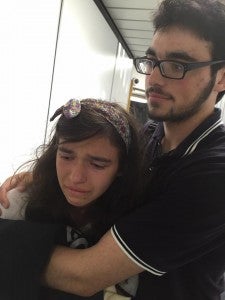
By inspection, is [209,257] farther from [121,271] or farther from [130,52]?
[130,52]

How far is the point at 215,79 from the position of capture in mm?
1084

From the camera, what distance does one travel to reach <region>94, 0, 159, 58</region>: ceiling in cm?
269

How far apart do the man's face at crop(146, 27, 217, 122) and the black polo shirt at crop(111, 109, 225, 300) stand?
0.23 meters

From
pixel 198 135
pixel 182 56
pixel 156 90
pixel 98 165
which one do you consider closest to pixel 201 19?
pixel 182 56

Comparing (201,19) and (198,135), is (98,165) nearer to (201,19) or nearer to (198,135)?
(198,135)

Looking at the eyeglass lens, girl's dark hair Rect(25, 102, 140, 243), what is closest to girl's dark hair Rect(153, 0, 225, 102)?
the eyeglass lens

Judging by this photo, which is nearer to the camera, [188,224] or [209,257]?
[188,224]

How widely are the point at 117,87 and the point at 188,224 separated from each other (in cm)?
355

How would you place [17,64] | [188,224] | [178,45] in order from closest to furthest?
[188,224]
[178,45]
[17,64]

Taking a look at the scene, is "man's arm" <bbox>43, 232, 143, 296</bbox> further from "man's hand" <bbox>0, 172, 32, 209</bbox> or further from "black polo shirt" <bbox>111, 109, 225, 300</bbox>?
"man's hand" <bbox>0, 172, 32, 209</bbox>

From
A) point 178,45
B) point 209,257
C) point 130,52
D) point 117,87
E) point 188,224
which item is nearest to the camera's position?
point 188,224

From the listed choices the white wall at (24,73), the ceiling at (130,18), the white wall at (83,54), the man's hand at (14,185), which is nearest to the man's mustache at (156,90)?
the man's hand at (14,185)

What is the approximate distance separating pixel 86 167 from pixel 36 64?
1059 millimetres

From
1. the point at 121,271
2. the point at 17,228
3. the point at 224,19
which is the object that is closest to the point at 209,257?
the point at 121,271
